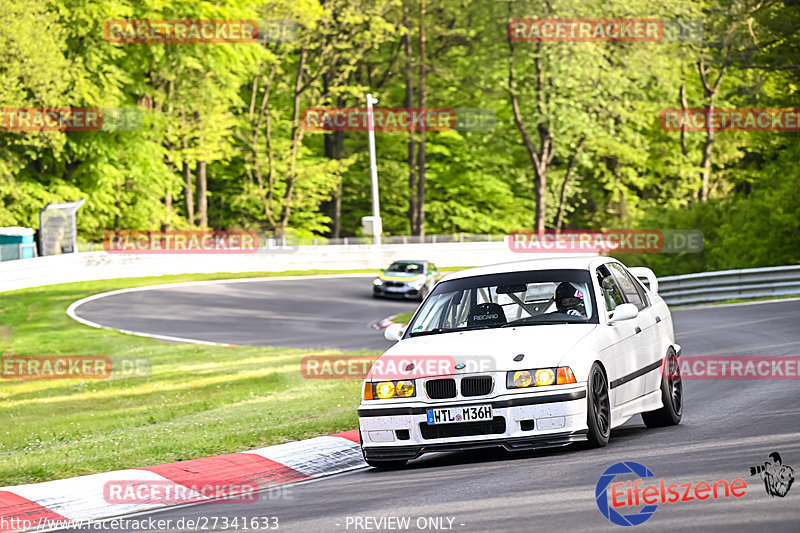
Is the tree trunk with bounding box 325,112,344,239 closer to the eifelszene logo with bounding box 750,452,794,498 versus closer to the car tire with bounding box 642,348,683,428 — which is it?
the car tire with bounding box 642,348,683,428

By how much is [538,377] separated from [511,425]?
415mm

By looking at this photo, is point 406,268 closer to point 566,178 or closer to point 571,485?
point 566,178

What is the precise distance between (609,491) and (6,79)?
45419 millimetres

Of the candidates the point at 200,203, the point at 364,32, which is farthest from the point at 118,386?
the point at 364,32

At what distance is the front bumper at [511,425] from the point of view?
8.98 metres
